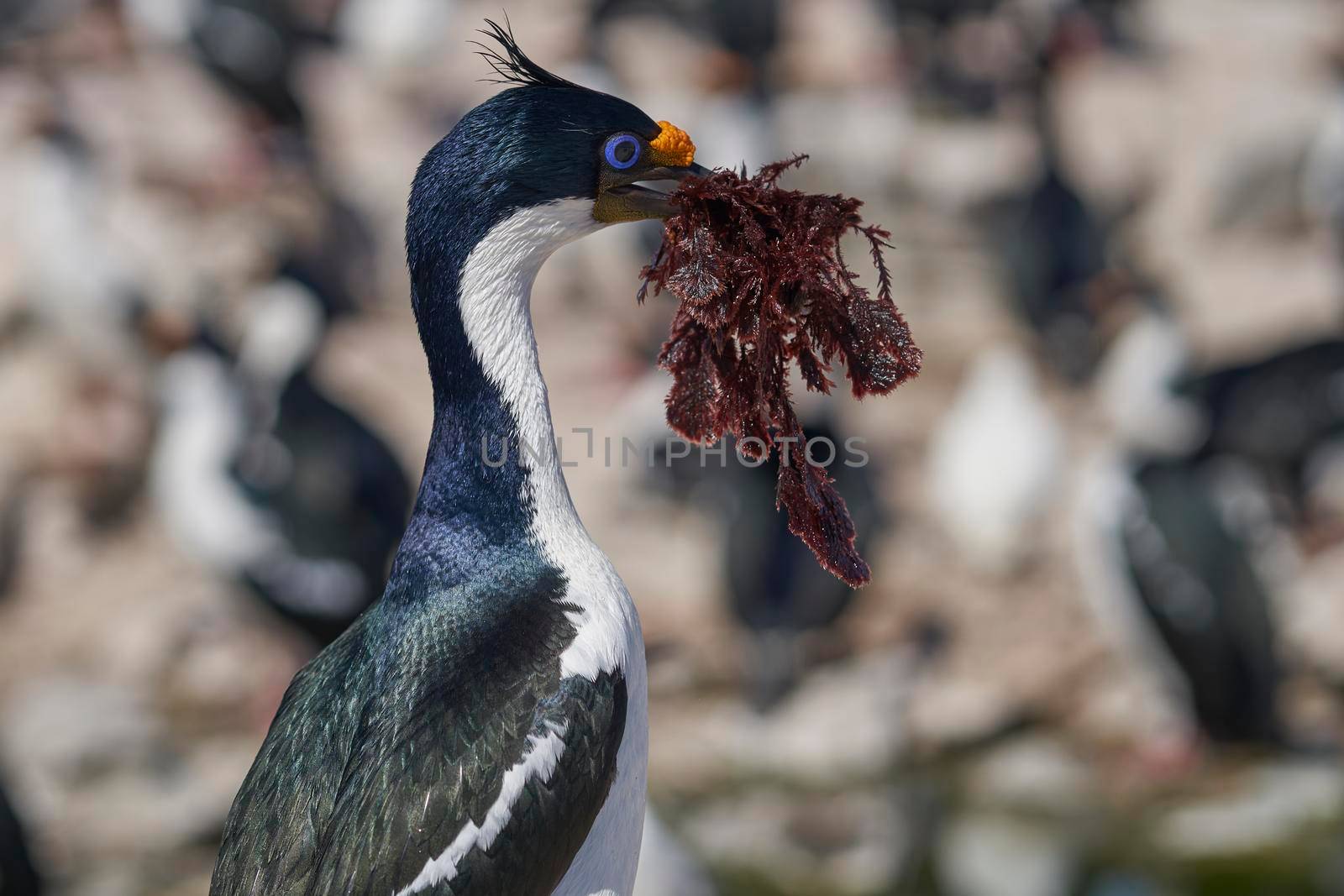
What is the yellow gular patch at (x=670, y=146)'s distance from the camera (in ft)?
8.11

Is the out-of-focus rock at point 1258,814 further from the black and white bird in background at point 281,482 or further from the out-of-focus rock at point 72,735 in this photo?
the out-of-focus rock at point 72,735

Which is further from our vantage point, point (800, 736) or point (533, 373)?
point (800, 736)

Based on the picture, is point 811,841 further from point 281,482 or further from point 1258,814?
point 281,482

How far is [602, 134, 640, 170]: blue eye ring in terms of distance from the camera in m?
2.45

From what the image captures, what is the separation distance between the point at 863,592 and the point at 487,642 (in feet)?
16.7

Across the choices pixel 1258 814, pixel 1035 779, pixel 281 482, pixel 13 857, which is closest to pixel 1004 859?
pixel 1035 779

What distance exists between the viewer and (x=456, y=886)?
2.20 m

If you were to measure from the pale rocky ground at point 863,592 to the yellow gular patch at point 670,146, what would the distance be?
3715mm

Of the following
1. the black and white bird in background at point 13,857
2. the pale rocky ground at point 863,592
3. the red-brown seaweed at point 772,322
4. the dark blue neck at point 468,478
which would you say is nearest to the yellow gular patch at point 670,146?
the red-brown seaweed at point 772,322

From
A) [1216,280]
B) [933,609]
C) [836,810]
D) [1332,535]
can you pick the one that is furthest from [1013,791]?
[1216,280]

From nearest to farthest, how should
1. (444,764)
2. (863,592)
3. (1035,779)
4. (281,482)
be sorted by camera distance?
(444,764) → (1035,779) → (281,482) → (863,592)

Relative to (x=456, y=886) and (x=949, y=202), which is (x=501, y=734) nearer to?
(x=456, y=886)

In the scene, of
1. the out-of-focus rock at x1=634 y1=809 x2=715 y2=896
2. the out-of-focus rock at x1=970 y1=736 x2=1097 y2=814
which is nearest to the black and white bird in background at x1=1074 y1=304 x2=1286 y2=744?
the out-of-focus rock at x1=970 y1=736 x2=1097 y2=814

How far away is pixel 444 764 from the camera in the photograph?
7.36 ft
